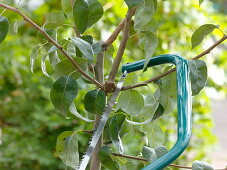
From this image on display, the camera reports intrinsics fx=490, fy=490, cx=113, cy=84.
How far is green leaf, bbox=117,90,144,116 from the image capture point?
0.70m

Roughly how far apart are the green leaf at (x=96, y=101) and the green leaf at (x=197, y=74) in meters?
0.12

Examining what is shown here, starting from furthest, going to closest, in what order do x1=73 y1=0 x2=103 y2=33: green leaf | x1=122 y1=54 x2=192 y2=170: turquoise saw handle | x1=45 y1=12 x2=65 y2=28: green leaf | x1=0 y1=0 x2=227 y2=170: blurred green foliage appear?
1. x1=0 y1=0 x2=227 y2=170: blurred green foliage
2. x1=45 y1=12 x2=65 y2=28: green leaf
3. x1=73 y1=0 x2=103 y2=33: green leaf
4. x1=122 y1=54 x2=192 y2=170: turquoise saw handle

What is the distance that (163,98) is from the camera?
69 centimetres

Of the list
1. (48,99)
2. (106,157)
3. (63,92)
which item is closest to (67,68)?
(63,92)

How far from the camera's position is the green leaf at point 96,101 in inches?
25.9

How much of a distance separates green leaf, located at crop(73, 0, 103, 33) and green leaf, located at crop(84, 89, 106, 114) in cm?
9

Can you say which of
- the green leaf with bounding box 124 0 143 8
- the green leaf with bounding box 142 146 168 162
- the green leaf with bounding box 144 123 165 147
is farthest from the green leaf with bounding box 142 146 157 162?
the green leaf with bounding box 124 0 143 8

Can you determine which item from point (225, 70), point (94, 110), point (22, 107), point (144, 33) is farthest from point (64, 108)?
point (225, 70)

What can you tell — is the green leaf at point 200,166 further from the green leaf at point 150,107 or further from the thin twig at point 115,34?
the thin twig at point 115,34

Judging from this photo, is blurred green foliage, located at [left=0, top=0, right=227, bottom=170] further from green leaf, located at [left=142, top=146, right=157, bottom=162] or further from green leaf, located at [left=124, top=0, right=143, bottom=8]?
green leaf, located at [left=124, top=0, right=143, bottom=8]

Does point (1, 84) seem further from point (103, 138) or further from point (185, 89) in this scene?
point (185, 89)

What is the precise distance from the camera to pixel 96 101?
0.66 meters

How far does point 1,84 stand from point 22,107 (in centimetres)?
17

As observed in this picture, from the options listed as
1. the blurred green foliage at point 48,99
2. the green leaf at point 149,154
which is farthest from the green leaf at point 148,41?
the blurred green foliage at point 48,99
